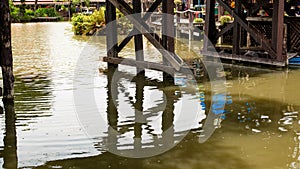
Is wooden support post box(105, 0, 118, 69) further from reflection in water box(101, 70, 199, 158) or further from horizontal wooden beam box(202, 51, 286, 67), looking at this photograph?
horizontal wooden beam box(202, 51, 286, 67)

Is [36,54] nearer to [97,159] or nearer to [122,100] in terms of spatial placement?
[122,100]

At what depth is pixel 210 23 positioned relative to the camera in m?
15.0

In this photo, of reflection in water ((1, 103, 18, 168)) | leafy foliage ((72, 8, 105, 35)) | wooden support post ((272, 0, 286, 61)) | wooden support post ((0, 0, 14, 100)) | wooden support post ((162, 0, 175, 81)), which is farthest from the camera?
leafy foliage ((72, 8, 105, 35))

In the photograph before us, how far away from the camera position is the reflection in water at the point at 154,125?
229 inches

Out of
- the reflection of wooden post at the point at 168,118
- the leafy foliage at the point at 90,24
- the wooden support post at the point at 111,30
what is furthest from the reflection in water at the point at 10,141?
the leafy foliage at the point at 90,24

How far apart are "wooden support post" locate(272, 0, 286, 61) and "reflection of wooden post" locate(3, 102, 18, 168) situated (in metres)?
7.27

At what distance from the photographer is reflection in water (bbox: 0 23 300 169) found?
5805mm

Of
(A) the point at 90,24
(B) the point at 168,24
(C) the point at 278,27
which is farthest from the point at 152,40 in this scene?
(A) the point at 90,24

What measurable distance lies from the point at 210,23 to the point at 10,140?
9763 mm

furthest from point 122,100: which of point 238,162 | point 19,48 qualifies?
point 19,48

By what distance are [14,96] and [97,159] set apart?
14.2 ft

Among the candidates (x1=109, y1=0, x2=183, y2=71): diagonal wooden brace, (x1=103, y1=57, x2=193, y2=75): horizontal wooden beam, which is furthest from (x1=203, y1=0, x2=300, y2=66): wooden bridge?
(x1=109, y1=0, x2=183, y2=71): diagonal wooden brace

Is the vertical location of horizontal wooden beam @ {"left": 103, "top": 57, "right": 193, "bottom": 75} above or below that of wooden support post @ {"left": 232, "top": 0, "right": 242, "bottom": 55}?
below

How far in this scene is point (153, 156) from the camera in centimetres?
593
